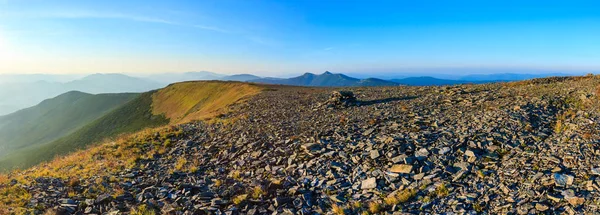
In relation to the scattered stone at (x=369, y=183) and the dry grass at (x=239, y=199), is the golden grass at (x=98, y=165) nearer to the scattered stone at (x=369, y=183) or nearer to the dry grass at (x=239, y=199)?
the dry grass at (x=239, y=199)

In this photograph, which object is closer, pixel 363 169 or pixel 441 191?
pixel 441 191

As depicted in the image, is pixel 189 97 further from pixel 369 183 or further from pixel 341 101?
pixel 369 183

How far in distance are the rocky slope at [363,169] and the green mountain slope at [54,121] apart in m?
134

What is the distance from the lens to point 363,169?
529 inches

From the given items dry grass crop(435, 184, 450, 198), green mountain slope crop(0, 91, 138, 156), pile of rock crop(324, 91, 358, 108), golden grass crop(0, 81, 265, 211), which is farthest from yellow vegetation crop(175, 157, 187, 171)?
green mountain slope crop(0, 91, 138, 156)

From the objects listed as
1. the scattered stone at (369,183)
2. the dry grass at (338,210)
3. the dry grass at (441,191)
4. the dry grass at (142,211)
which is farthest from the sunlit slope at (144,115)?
the dry grass at (441,191)

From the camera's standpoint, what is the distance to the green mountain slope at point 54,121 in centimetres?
12762

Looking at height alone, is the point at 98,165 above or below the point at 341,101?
below

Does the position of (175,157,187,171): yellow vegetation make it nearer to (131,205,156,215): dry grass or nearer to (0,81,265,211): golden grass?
(0,81,265,211): golden grass

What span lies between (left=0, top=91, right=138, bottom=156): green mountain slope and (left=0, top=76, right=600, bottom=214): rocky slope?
13364 cm

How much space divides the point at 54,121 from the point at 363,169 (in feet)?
621

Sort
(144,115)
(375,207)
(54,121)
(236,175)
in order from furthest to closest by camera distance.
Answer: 1. (54,121)
2. (144,115)
3. (236,175)
4. (375,207)

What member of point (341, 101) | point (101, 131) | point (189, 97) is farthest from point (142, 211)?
point (101, 131)

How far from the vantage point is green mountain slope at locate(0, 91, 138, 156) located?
12762cm
